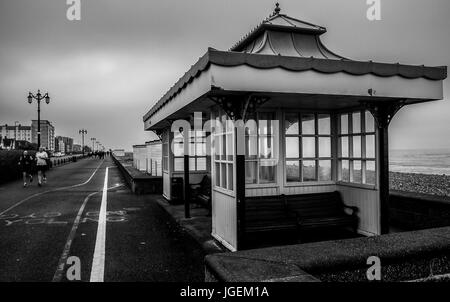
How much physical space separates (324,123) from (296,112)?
2.90 feet

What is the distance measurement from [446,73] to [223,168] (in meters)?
4.69

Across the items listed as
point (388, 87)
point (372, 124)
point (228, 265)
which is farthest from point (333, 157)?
point (228, 265)

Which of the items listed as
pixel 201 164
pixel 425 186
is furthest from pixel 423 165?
pixel 201 164

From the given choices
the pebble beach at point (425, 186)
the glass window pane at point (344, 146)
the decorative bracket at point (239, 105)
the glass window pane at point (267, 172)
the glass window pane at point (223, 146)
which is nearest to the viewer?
the decorative bracket at point (239, 105)

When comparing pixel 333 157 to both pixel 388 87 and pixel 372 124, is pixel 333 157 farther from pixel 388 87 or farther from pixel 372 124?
pixel 388 87

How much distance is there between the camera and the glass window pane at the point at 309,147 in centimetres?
817

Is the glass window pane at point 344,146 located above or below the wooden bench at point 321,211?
above

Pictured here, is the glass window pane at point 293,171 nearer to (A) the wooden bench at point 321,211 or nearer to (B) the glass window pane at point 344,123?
(A) the wooden bench at point 321,211

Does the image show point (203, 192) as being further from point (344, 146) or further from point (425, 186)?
point (425, 186)

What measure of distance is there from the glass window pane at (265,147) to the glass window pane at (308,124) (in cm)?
91

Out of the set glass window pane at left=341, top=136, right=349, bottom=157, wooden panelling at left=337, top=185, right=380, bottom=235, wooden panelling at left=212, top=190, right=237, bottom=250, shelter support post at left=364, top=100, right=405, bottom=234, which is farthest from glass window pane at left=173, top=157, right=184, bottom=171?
shelter support post at left=364, top=100, right=405, bottom=234

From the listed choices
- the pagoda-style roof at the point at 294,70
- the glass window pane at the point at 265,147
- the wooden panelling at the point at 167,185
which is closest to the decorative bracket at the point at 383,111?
the pagoda-style roof at the point at 294,70

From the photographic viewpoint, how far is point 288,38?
25.4 ft
